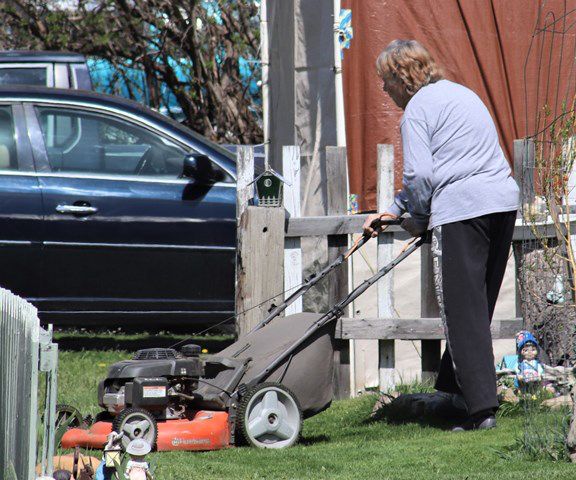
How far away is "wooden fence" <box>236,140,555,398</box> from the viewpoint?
6.55 m

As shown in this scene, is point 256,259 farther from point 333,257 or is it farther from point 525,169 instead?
point 525,169

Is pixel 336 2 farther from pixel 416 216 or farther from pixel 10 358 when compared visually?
pixel 10 358

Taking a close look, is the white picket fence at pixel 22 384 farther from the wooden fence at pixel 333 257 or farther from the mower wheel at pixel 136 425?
the wooden fence at pixel 333 257

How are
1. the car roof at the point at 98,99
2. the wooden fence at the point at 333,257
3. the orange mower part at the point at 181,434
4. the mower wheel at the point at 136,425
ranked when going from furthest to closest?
the car roof at the point at 98,99 → the wooden fence at the point at 333,257 → the orange mower part at the point at 181,434 → the mower wheel at the point at 136,425

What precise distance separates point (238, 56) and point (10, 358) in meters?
12.1

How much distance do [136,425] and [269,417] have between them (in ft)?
2.33

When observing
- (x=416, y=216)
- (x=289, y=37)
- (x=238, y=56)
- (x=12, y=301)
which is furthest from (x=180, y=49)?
(x=12, y=301)

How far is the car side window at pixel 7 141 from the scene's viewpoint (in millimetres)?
7746

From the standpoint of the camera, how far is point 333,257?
6.70 metres

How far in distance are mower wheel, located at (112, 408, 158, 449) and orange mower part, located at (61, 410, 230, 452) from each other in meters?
0.10

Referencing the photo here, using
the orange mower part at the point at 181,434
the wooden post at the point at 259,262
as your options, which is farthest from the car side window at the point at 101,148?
the orange mower part at the point at 181,434

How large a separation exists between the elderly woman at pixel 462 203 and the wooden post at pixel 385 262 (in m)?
1.26

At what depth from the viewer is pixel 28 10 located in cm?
1505

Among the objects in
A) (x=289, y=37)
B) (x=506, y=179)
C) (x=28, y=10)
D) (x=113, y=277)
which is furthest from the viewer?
(x=28, y=10)
